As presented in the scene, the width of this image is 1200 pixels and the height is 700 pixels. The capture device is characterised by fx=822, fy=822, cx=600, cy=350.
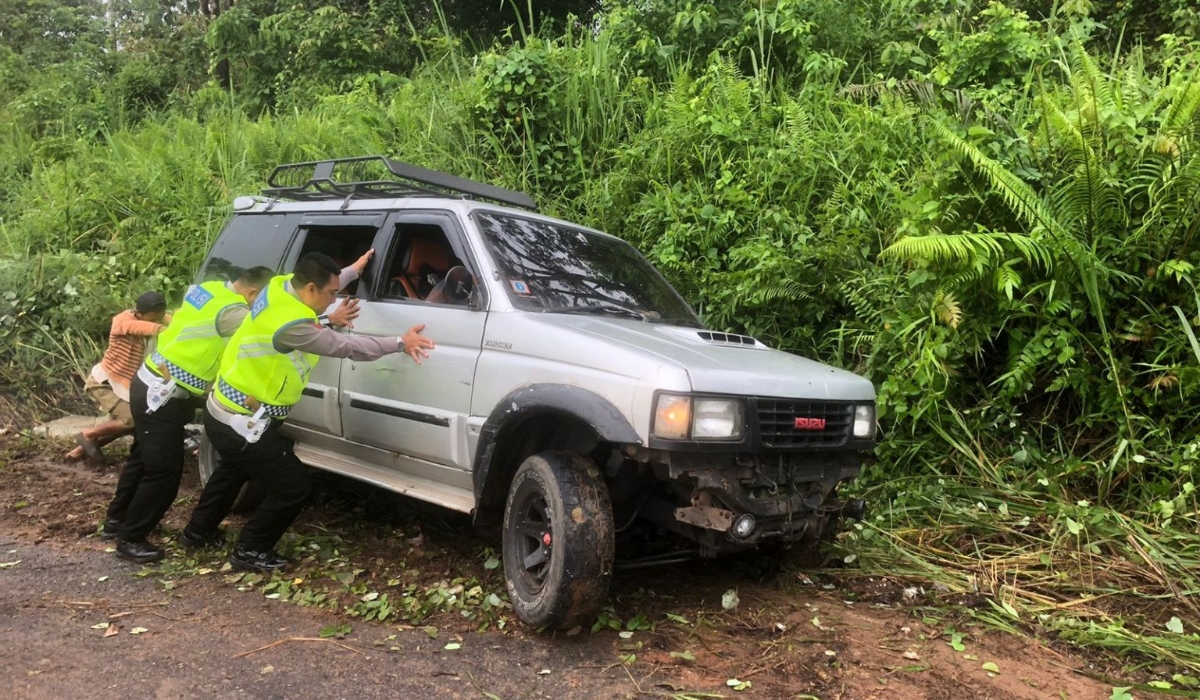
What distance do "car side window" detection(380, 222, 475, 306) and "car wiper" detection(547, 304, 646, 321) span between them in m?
0.81

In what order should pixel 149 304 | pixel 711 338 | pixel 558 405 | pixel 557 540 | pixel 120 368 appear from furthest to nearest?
1. pixel 120 368
2. pixel 149 304
3. pixel 711 338
4. pixel 558 405
5. pixel 557 540

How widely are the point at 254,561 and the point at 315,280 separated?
153 cm

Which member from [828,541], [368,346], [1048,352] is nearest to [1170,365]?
[1048,352]

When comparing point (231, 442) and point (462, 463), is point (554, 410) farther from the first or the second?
point (231, 442)

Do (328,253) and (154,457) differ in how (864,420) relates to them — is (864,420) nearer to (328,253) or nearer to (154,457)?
(328,253)

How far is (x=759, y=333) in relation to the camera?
5820mm

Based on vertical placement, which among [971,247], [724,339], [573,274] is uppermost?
[971,247]

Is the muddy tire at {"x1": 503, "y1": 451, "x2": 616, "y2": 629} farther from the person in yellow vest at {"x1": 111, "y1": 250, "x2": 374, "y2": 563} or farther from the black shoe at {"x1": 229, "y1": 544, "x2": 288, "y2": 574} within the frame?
the person in yellow vest at {"x1": 111, "y1": 250, "x2": 374, "y2": 563}

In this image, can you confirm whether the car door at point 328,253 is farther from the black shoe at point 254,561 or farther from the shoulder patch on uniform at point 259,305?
the black shoe at point 254,561

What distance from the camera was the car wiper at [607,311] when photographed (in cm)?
402

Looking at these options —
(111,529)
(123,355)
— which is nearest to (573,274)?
(111,529)

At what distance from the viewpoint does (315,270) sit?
4023 millimetres

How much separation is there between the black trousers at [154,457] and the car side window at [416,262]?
1334 millimetres

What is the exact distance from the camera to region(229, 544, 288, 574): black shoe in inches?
169
